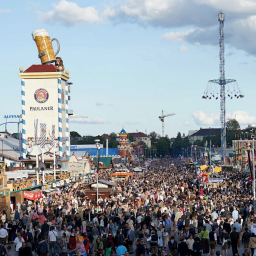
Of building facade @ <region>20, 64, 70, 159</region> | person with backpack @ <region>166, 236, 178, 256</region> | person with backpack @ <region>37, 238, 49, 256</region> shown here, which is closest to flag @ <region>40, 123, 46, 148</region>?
building facade @ <region>20, 64, 70, 159</region>

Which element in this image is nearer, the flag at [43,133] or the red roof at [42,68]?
the flag at [43,133]

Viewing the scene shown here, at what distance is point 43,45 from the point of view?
79.2 m

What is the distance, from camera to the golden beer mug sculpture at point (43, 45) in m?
78.4

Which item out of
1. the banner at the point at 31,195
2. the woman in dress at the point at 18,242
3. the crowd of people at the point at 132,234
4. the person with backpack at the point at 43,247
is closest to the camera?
the crowd of people at the point at 132,234

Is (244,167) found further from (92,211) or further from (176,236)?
(176,236)

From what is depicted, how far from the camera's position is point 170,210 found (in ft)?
93.5

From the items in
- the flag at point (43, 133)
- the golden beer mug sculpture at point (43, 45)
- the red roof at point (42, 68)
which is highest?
the golden beer mug sculpture at point (43, 45)

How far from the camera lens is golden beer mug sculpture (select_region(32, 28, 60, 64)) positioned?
257 feet

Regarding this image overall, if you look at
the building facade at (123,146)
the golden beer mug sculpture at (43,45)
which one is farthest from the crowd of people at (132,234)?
the building facade at (123,146)

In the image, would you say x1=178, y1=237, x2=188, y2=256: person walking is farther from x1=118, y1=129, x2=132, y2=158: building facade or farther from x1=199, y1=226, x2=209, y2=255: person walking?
x1=118, y1=129, x2=132, y2=158: building facade

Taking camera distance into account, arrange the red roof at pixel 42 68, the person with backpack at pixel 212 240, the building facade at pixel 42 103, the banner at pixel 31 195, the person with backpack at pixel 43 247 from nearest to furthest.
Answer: the person with backpack at pixel 43 247 → the person with backpack at pixel 212 240 → the banner at pixel 31 195 → the building facade at pixel 42 103 → the red roof at pixel 42 68

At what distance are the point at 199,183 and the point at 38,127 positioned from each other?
29830 millimetres

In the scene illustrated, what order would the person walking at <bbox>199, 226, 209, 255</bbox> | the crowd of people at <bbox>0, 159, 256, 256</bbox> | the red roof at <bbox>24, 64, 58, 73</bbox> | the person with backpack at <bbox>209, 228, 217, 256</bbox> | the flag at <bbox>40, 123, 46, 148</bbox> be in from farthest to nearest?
the red roof at <bbox>24, 64, 58, 73</bbox>, the flag at <bbox>40, 123, 46, 148</bbox>, the person with backpack at <bbox>209, 228, 217, 256</bbox>, the person walking at <bbox>199, 226, 209, 255</bbox>, the crowd of people at <bbox>0, 159, 256, 256</bbox>

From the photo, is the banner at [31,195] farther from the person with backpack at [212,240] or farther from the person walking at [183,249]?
the person walking at [183,249]
